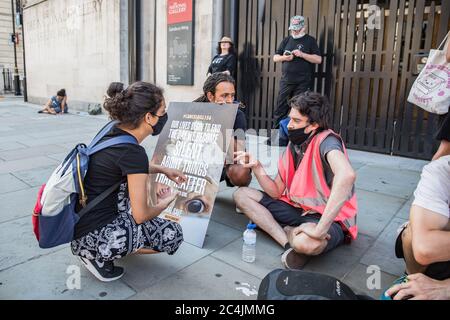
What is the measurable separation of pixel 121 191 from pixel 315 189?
4.60ft

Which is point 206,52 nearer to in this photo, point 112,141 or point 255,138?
point 255,138

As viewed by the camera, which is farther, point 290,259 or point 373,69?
point 373,69

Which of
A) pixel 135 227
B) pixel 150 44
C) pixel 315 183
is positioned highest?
pixel 150 44

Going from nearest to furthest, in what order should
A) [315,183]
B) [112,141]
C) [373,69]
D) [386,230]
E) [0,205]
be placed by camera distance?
[112,141] → [315,183] → [386,230] → [0,205] → [373,69]

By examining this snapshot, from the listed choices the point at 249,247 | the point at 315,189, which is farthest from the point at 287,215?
the point at 249,247

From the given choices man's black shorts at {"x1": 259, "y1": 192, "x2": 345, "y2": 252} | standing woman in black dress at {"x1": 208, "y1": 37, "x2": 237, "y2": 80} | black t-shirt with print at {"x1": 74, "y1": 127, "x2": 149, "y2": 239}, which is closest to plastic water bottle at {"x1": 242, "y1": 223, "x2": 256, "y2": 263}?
man's black shorts at {"x1": 259, "y1": 192, "x2": 345, "y2": 252}

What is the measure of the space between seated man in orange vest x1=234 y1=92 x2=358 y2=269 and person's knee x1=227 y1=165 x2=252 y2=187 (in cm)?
27

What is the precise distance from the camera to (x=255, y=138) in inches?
287

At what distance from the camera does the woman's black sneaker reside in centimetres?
234

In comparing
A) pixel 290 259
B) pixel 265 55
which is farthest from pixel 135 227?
pixel 265 55

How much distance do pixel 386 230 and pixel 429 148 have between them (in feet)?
9.76

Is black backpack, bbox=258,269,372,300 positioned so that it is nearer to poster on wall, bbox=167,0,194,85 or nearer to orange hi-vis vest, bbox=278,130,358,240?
orange hi-vis vest, bbox=278,130,358,240

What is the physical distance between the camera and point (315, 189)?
109 inches

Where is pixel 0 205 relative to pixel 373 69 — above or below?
below
